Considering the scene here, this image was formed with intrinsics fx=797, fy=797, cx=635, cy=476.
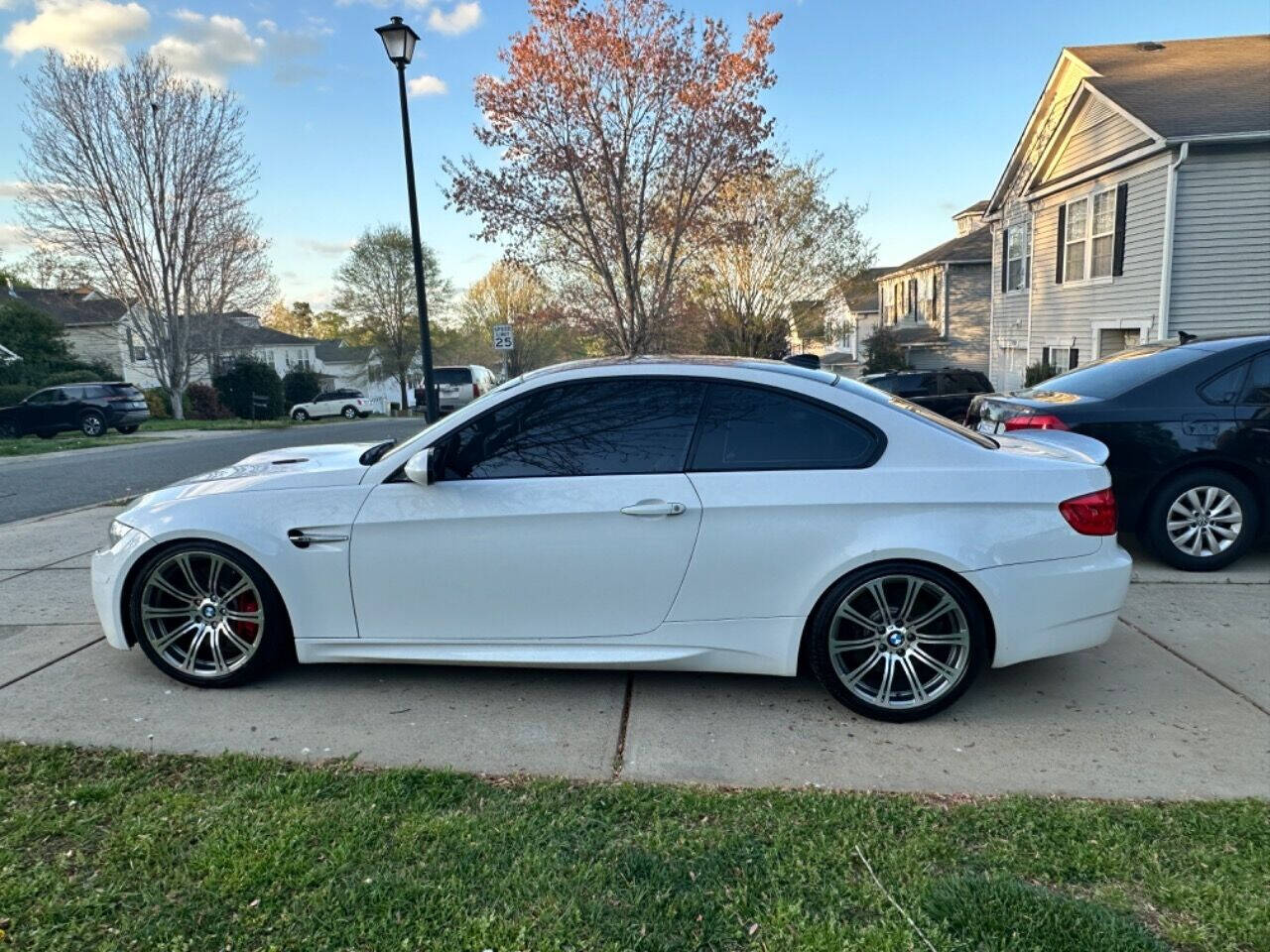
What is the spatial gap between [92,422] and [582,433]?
2307 cm

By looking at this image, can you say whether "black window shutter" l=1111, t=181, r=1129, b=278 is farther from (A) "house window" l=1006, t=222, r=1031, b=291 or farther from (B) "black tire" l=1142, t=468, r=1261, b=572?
(B) "black tire" l=1142, t=468, r=1261, b=572

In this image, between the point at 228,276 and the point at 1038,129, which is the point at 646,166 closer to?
the point at 1038,129

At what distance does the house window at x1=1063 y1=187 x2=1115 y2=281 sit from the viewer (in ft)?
49.2

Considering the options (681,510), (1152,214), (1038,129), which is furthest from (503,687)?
(1038,129)

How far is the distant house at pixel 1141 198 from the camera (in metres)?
13.0

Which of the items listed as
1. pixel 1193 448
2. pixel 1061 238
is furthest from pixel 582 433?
pixel 1061 238

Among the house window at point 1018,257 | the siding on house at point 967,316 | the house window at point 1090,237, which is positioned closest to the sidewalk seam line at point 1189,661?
the house window at point 1090,237

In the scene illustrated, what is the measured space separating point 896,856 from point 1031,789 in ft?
2.55

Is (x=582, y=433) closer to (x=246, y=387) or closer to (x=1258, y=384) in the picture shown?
(x=1258, y=384)

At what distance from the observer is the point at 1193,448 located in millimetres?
5523

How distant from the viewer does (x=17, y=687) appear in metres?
3.85

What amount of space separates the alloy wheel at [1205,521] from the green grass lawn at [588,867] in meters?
3.45

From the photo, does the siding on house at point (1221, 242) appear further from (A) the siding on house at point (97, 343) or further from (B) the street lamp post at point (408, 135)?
(A) the siding on house at point (97, 343)

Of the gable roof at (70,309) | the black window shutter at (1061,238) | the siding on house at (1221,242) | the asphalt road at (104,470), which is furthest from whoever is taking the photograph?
the gable roof at (70,309)
